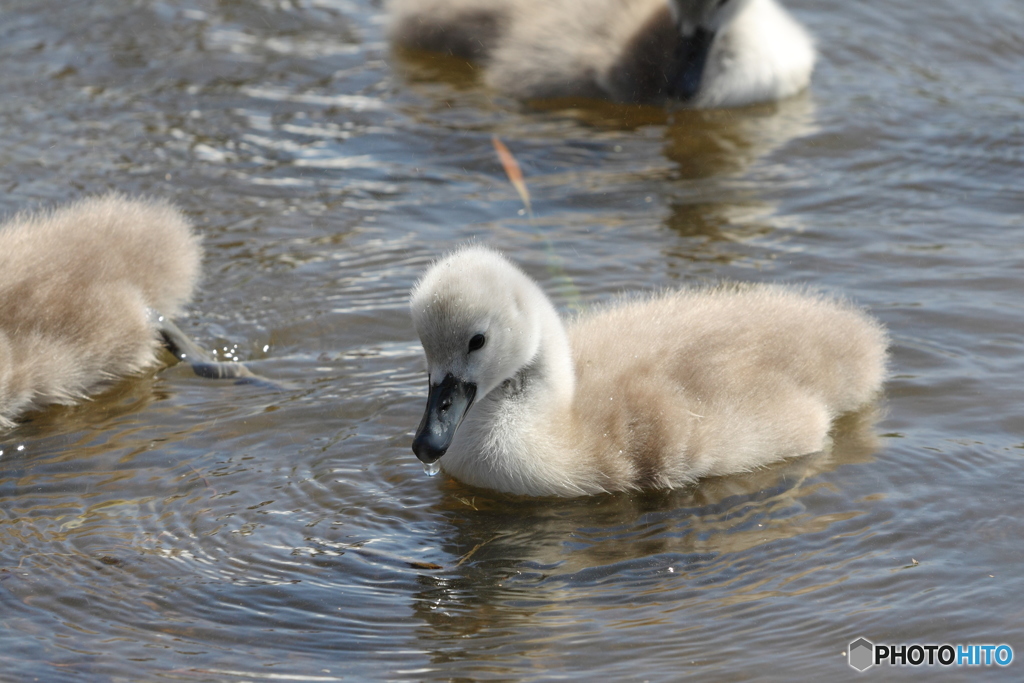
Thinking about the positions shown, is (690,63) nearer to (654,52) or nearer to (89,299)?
(654,52)

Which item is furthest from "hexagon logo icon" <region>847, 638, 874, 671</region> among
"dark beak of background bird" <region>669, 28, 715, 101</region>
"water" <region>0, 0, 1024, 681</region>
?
"dark beak of background bird" <region>669, 28, 715, 101</region>

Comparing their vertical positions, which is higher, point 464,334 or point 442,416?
point 464,334

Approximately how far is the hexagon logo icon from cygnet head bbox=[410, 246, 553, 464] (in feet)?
4.24

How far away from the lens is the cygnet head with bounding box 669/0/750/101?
318 inches

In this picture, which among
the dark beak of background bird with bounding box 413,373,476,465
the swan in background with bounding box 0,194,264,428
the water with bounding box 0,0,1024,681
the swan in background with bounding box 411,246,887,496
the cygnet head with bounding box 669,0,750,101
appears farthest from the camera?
the cygnet head with bounding box 669,0,750,101

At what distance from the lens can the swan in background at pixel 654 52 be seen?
26.8 feet

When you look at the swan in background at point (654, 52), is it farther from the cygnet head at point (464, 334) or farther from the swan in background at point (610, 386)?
the cygnet head at point (464, 334)

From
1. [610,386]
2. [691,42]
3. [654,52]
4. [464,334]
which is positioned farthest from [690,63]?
[464,334]

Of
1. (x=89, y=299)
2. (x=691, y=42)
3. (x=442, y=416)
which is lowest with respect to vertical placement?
(x=89, y=299)

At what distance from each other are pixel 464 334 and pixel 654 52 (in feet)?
14.9

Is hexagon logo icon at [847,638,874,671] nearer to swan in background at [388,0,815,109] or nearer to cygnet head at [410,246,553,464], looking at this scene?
cygnet head at [410,246,553,464]

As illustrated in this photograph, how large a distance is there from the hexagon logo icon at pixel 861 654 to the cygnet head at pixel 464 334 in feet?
4.24

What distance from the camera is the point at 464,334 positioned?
4.11 metres

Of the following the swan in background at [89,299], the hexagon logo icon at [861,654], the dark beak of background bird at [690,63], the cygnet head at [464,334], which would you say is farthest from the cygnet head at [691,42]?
the hexagon logo icon at [861,654]
